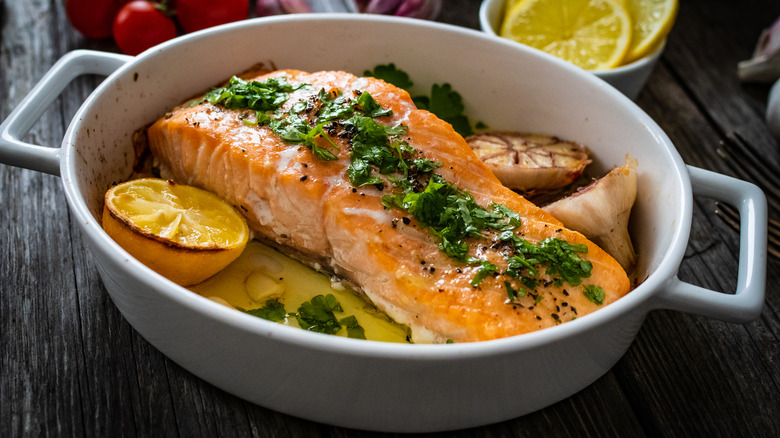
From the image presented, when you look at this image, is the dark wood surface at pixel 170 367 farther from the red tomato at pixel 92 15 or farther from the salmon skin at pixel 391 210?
the red tomato at pixel 92 15

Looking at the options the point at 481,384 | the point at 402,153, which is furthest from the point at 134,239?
the point at 481,384

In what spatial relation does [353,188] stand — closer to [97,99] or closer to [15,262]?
[97,99]

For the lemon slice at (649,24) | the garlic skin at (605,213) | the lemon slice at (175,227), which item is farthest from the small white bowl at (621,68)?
the lemon slice at (175,227)

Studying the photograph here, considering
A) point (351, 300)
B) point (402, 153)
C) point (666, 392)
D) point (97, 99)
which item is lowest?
point (666, 392)

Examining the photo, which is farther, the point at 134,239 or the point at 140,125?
the point at 140,125

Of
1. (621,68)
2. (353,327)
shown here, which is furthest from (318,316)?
(621,68)

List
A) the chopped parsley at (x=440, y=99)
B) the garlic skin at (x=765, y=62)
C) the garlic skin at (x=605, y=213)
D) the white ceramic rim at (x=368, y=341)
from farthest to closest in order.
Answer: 1. the garlic skin at (x=765, y=62)
2. the chopped parsley at (x=440, y=99)
3. the garlic skin at (x=605, y=213)
4. the white ceramic rim at (x=368, y=341)
